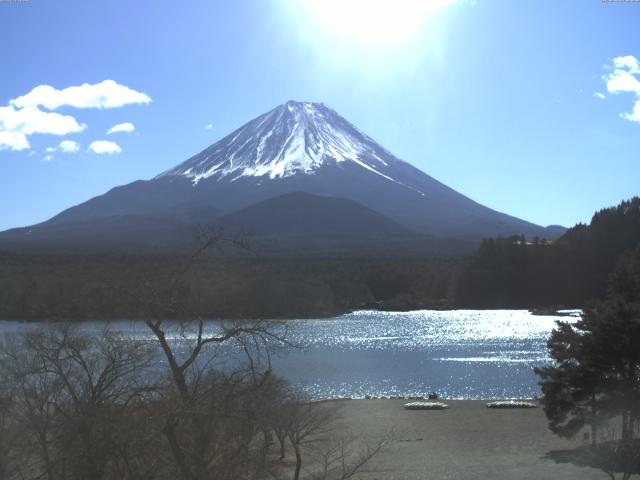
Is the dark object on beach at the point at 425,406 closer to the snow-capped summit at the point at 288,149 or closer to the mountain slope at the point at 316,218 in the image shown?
the mountain slope at the point at 316,218

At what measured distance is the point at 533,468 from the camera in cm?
1352

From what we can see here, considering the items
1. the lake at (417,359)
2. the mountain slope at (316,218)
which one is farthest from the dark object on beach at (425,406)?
the mountain slope at (316,218)

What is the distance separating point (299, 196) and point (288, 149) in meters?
29.0

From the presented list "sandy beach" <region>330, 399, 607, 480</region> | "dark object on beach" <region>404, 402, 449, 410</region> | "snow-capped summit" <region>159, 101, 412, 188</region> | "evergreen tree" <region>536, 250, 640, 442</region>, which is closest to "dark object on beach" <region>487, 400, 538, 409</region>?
"sandy beach" <region>330, 399, 607, 480</region>

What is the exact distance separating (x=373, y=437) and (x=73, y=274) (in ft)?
25.6

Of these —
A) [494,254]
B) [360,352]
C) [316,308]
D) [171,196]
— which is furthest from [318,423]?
[171,196]

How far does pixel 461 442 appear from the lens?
1716 cm

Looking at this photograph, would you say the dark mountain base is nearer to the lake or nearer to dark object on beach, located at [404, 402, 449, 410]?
the lake

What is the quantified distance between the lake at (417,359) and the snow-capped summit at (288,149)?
73.3 meters

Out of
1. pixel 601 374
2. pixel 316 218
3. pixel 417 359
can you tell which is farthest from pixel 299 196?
A: pixel 601 374

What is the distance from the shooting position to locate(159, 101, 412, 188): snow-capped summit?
418 ft

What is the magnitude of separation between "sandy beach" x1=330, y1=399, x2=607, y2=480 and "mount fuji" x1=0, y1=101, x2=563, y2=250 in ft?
165

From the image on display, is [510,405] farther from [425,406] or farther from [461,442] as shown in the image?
[461,442]

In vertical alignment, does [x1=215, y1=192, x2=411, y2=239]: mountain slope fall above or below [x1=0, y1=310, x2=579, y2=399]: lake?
above
